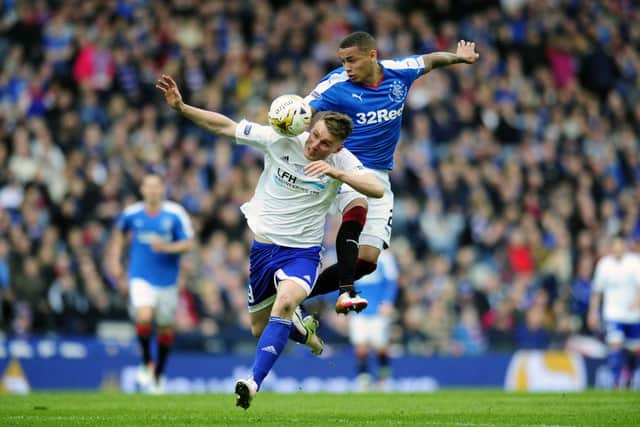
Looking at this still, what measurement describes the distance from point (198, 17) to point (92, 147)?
15.5 feet

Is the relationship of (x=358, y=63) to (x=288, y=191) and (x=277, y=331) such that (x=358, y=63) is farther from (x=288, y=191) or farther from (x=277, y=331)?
(x=277, y=331)

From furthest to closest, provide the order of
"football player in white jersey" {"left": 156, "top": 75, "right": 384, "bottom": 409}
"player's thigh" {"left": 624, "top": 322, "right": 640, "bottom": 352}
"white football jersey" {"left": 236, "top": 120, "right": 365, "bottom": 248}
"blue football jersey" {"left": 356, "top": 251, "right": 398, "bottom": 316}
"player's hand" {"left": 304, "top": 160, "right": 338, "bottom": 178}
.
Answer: "player's thigh" {"left": 624, "top": 322, "right": 640, "bottom": 352} → "blue football jersey" {"left": 356, "top": 251, "right": 398, "bottom": 316} → "white football jersey" {"left": 236, "top": 120, "right": 365, "bottom": 248} → "football player in white jersey" {"left": 156, "top": 75, "right": 384, "bottom": 409} → "player's hand" {"left": 304, "top": 160, "right": 338, "bottom": 178}

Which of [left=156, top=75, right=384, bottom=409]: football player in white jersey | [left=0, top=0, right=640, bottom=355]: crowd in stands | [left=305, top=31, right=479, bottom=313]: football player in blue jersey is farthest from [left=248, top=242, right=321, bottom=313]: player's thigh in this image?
[left=0, top=0, right=640, bottom=355]: crowd in stands

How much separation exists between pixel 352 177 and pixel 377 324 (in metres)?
9.48

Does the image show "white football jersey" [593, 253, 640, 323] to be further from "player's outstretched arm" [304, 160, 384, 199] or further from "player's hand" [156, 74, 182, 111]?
"player's hand" [156, 74, 182, 111]

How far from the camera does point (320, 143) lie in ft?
35.9

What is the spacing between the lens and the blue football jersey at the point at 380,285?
19953 mm

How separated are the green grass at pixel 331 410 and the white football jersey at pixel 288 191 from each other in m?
1.62

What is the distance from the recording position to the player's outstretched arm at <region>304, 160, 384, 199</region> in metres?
10.5

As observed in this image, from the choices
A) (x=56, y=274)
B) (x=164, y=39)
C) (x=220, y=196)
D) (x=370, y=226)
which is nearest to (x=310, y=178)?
(x=370, y=226)

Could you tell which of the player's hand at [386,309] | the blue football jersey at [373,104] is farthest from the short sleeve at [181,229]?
the blue football jersey at [373,104]

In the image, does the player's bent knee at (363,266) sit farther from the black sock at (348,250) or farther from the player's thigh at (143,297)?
the player's thigh at (143,297)

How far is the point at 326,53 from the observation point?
25484 millimetres

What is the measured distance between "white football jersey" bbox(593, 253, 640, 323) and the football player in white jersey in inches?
424
